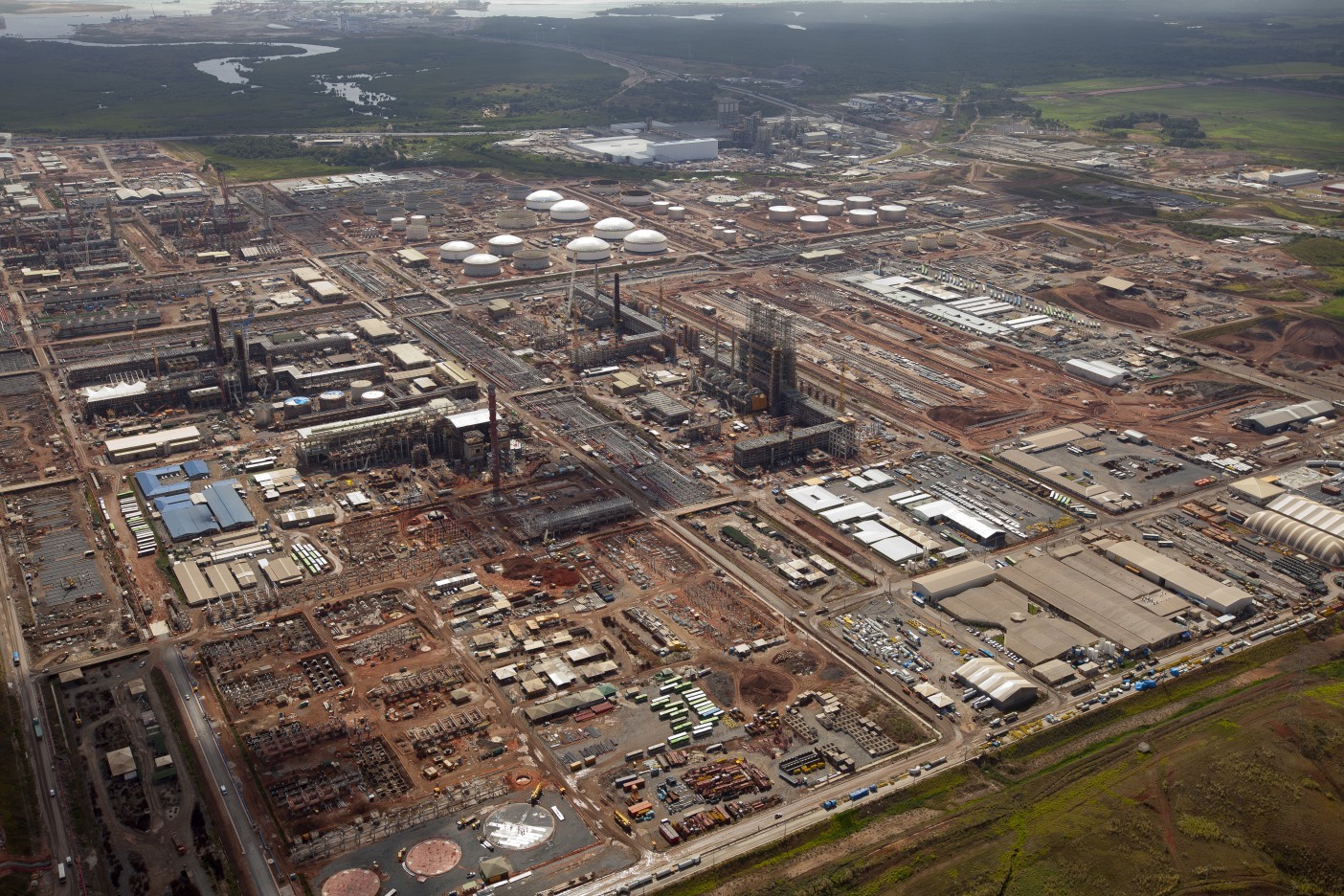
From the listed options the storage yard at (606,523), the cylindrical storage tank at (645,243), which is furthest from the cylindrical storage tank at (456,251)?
the cylindrical storage tank at (645,243)

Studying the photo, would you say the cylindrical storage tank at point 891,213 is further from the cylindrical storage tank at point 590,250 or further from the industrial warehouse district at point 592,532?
the cylindrical storage tank at point 590,250

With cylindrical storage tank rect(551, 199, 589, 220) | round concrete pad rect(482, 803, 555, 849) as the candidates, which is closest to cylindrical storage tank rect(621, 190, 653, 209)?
cylindrical storage tank rect(551, 199, 589, 220)

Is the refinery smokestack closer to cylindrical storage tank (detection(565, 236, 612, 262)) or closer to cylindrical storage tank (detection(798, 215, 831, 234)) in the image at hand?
cylindrical storage tank (detection(565, 236, 612, 262))

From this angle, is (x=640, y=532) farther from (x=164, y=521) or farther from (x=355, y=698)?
(x=164, y=521)

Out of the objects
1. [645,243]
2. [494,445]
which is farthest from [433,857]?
[645,243]

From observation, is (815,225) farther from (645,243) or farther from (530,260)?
(530,260)
